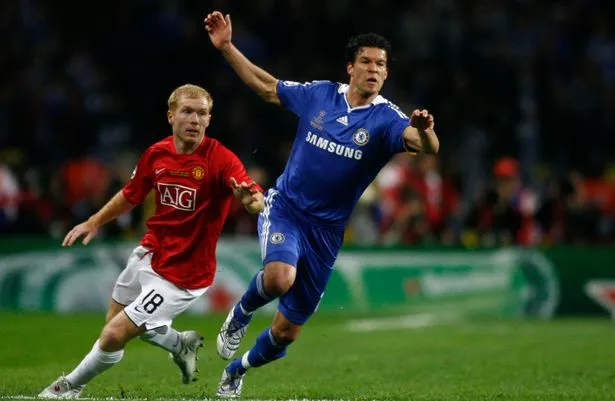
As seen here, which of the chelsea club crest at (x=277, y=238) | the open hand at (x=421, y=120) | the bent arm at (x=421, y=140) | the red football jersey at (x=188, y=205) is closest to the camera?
the open hand at (x=421, y=120)

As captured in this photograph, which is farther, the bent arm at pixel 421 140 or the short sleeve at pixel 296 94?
the short sleeve at pixel 296 94

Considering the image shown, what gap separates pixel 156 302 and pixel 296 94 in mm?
2148

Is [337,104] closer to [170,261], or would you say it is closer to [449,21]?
[170,261]

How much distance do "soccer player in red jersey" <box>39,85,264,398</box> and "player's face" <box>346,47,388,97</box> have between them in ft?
4.06

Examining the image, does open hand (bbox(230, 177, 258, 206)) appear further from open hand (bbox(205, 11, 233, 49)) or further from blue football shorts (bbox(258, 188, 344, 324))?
open hand (bbox(205, 11, 233, 49))

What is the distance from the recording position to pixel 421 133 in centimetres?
905

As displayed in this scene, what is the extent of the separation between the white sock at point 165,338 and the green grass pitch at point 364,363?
1.25ft

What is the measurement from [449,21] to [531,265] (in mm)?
5353

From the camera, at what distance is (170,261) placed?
950 cm

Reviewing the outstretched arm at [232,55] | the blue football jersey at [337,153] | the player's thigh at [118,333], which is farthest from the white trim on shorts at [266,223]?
the player's thigh at [118,333]

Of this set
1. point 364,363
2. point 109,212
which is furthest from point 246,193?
point 364,363

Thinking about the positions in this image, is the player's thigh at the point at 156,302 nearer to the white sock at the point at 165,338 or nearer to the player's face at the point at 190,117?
the white sock at the point at 165,338

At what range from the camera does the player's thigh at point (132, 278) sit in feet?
31.7

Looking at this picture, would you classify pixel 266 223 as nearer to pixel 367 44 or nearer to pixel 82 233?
pixel 82 233
